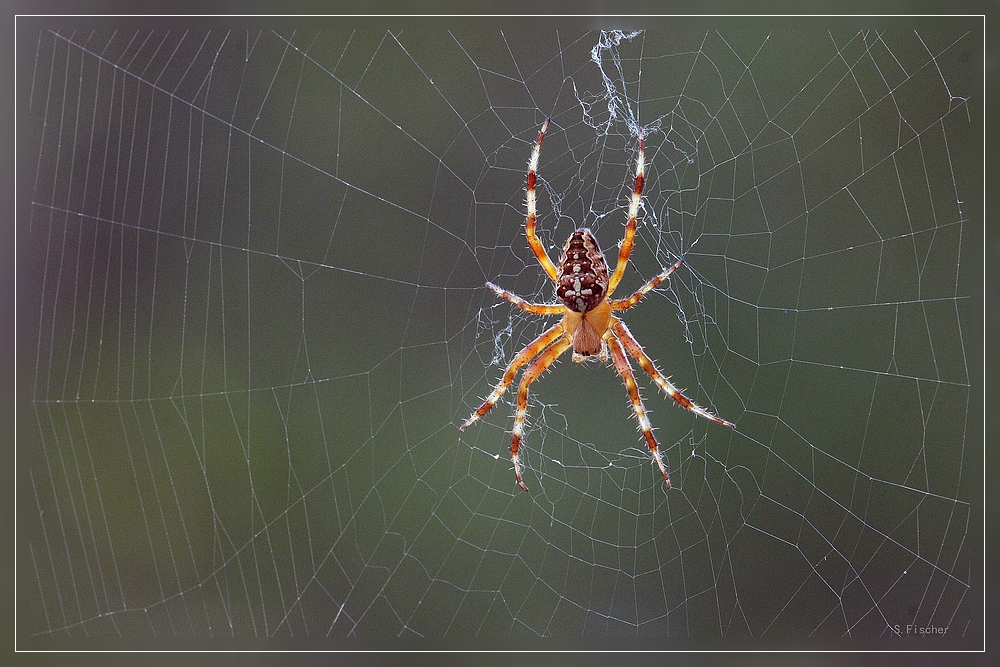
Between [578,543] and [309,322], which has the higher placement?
[309,322]

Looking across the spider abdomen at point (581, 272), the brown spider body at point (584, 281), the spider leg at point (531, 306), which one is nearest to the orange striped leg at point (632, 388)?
the brown spider body at point (584, 281)

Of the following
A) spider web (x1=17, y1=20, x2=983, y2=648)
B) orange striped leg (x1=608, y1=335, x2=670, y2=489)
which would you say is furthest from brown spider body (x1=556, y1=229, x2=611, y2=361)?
spider web (x1=17, y1=20, x2=983, y2=648)

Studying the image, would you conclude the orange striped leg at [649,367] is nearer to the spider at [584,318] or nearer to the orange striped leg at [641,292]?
the spider at [584,318]

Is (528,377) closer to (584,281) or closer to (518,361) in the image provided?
(518,361)

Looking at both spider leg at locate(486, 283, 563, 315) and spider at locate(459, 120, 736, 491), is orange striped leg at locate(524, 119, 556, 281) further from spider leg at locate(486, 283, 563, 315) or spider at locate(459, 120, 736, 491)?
spider leg at locate(486, 283, 563, 315)

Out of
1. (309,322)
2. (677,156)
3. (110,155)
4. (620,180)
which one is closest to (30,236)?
(110,155)

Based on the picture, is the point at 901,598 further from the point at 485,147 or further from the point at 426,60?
the point at 426,60
